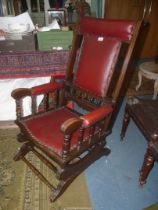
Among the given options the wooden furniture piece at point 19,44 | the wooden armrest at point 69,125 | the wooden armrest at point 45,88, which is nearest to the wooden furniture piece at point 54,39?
the wooden furniture piece at point 19,44

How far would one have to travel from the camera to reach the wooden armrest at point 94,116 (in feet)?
4.22

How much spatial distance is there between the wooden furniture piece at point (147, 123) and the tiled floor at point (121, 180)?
114mm

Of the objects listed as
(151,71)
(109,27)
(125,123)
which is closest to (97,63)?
(109,27)

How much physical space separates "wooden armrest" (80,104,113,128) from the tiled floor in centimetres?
68

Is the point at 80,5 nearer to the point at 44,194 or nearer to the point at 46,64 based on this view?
the point at 46,64

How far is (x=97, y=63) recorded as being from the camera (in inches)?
63.4

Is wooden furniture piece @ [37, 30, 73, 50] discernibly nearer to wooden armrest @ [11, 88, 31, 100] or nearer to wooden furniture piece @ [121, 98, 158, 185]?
wooden armrest @ [11, 88, 31, 100]

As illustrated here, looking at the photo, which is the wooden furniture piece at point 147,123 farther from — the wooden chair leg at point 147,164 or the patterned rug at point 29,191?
the patterned rug at point 29,191

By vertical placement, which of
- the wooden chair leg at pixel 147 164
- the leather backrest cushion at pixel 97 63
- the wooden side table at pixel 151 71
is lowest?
the wooden chair leg at pixel 147 164

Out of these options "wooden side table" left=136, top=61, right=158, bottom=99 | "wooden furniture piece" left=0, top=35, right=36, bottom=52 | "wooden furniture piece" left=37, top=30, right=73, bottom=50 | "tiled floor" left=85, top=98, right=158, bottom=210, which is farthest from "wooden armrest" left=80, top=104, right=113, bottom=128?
"wooden side table" left=136, top=61, right=158, bottom=99

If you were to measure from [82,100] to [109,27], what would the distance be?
631mm

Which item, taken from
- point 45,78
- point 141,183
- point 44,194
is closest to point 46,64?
point 45,78

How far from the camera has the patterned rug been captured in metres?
1.53

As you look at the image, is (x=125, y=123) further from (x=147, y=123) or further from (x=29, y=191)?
(x=29, y=191)
